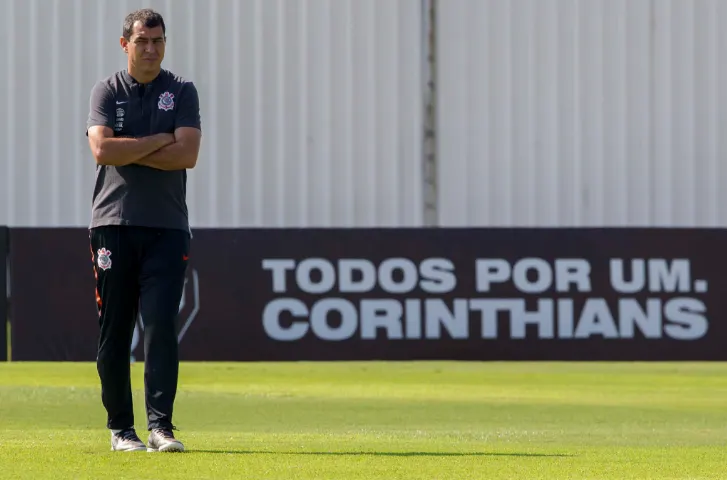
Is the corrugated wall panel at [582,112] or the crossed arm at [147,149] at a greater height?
the corrugated wall panel at [582,112]

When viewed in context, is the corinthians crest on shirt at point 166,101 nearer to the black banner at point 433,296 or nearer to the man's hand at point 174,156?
the man's hand at point 174,156

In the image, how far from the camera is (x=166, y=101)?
5648 mm

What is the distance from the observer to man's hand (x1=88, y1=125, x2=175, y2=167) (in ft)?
18.0

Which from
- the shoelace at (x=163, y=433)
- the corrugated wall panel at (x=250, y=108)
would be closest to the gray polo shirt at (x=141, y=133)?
the shoelace at (x=163, y=433)

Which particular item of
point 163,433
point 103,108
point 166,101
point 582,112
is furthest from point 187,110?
point 582,112

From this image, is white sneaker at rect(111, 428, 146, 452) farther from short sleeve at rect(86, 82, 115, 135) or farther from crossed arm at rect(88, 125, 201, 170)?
short sleeve at rect(86, 82, 115, 135)

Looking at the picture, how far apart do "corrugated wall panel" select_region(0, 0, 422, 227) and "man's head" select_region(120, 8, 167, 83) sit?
963 cm

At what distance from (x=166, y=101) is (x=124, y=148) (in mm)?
264

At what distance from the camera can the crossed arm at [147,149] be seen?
5.50 m

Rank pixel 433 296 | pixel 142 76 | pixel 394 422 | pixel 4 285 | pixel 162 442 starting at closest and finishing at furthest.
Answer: pixel 162 442, pixel 142 76, pixel 394 422, pixel 4 285, pixel 433 296

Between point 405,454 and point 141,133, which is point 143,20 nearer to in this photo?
point 141,133

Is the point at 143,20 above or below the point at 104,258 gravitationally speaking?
above

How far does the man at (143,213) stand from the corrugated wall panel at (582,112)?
381 inches

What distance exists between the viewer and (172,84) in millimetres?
5676
